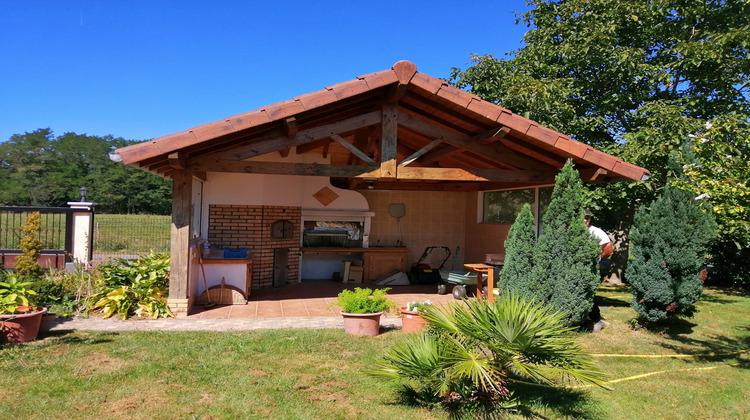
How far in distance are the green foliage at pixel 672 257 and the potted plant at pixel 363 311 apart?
3.59 meters

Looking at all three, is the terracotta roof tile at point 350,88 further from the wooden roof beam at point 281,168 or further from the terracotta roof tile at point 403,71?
the wooden roof beam at point 281,168

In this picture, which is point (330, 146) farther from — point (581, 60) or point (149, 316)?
point (581, 60)

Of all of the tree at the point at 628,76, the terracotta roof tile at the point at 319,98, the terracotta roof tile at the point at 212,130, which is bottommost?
the terracotta roof tile at the point at 212,130

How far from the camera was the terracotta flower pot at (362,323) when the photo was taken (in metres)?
6.13

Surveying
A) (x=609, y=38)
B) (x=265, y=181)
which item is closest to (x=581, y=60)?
(x=609, y=38)

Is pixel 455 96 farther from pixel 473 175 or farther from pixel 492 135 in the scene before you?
pixel 473 175

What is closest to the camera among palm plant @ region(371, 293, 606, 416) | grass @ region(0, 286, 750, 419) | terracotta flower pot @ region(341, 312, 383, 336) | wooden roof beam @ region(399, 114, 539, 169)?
palm plant @ region(371, 293, 606, 416)

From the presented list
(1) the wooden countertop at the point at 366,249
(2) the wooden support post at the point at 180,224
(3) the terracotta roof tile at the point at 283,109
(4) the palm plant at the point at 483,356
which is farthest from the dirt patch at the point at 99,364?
(1) the wooden countertop at the point at 366,249

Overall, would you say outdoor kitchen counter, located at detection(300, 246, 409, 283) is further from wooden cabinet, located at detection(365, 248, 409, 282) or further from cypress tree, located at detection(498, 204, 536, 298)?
cypress tree, located at detection(498, 204, 536, 298)

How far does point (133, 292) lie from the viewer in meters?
7.02

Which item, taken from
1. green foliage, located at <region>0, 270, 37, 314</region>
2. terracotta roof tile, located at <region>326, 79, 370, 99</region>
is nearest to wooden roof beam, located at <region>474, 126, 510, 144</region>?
terracotta roof tile, located at <region>326, 79, 370, 99</region>

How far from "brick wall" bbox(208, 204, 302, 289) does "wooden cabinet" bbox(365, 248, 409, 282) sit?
1.87 m

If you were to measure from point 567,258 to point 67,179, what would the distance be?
4808 centimetres

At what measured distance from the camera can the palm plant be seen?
11.7 feet
